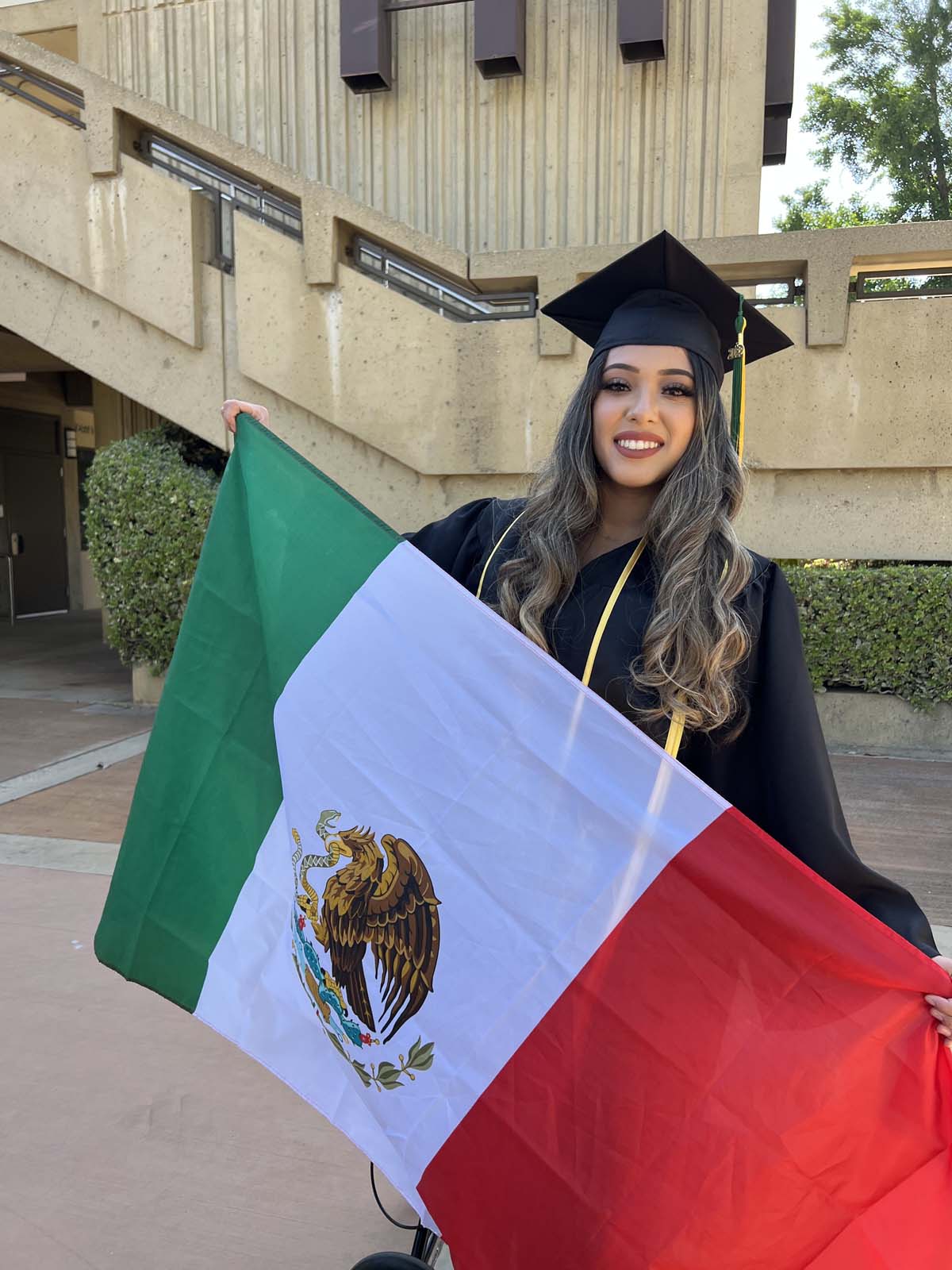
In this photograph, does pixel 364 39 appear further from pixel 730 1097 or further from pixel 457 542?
pixel 730 1097

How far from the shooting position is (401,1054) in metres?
1.81

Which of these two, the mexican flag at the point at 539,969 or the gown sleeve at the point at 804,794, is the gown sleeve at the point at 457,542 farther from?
the gown sleeve at the point at 804,794

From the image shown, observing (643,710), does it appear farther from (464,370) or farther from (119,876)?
(464,370)

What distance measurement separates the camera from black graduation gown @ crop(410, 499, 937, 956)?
5.89ft

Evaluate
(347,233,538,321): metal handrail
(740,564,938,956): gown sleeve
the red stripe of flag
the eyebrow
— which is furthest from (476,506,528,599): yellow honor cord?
(347,233,538,321): metal handrail

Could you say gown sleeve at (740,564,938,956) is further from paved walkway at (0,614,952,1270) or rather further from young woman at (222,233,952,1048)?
paved walkway at (0,614,952,1270)

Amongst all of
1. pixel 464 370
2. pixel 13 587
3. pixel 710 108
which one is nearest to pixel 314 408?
pixel 464 370

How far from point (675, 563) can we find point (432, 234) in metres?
8.46

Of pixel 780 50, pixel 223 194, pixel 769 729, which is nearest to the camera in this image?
pixel 769 729

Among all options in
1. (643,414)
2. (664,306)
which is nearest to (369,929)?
(643,414)

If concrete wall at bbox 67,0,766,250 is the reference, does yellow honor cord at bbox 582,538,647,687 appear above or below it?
below

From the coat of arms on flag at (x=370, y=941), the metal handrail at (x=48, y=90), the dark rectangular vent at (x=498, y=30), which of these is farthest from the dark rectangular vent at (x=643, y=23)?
the coat of arms on flag at (x=370, y=941)

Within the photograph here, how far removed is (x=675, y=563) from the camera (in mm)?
1916

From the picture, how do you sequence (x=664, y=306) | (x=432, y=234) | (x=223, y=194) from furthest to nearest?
(x=432, y=234), (x=223, y=194), (x=664, y=306)
